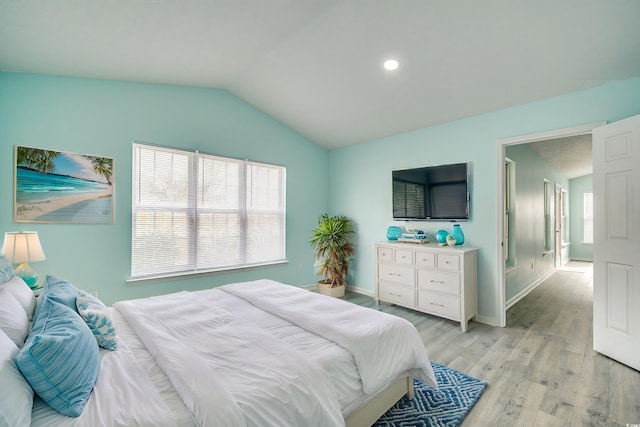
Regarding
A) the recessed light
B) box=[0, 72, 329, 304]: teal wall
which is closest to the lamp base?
box=[0, 72, 329, 304]: teal wall

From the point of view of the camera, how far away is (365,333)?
167 cm

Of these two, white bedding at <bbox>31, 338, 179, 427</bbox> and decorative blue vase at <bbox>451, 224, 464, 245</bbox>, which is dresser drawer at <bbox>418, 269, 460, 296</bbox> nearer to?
decorative blue vase at <bbox>451, 224, 464, 245</bbox>

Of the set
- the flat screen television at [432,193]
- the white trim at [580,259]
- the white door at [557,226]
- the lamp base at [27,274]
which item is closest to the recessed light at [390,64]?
the flat screen television at [432,193]

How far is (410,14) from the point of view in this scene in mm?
2363

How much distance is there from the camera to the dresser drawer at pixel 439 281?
129 inches

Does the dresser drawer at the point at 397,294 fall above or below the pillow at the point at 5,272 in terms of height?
below

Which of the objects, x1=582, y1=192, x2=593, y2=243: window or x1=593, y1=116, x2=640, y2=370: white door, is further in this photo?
x1=582, y1=192, x2=593, y2=243: window

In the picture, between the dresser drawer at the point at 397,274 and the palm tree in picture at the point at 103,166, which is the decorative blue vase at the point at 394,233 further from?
the palm tree in picture at the point at 103,166

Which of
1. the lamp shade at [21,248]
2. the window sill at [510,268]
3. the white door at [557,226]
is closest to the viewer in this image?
the lamp shade at [21,248]

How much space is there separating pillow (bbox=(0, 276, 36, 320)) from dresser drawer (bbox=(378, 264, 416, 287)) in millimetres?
3466

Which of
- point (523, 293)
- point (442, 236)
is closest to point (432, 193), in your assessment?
point (442, 236)

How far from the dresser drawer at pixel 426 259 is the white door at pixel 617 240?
56.5 inches

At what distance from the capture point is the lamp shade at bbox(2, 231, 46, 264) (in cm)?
228

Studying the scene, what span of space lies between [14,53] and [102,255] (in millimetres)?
1895
